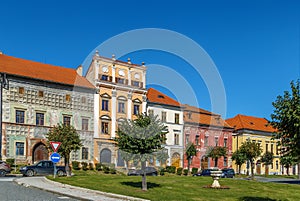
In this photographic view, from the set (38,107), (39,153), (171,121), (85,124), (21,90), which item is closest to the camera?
(21,90)

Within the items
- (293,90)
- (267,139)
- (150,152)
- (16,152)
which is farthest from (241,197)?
(267,139)

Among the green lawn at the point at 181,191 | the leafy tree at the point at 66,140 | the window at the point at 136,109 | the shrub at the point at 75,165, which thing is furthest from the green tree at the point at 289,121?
the window at the point at 136,109

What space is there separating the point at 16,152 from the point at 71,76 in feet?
46.9

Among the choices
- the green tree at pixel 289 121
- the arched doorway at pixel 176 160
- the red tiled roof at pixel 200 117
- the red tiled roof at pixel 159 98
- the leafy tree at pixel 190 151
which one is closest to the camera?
the green tree at pixel 289 121

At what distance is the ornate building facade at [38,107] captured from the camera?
4725 cm

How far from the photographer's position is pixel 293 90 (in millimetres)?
15438

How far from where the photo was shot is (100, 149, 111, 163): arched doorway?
54791 mm

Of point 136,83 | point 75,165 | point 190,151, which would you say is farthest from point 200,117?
point 75,165

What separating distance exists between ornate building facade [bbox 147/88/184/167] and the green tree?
1839 inches

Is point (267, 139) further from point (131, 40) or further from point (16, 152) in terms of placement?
point (131, 40)

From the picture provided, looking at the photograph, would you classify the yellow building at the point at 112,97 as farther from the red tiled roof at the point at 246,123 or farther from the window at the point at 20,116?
the red tiled roof at the point at 246,123

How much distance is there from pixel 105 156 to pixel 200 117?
23.5 meters

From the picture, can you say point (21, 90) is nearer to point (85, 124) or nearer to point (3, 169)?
point (85, 124)

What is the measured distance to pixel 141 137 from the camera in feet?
71.3
